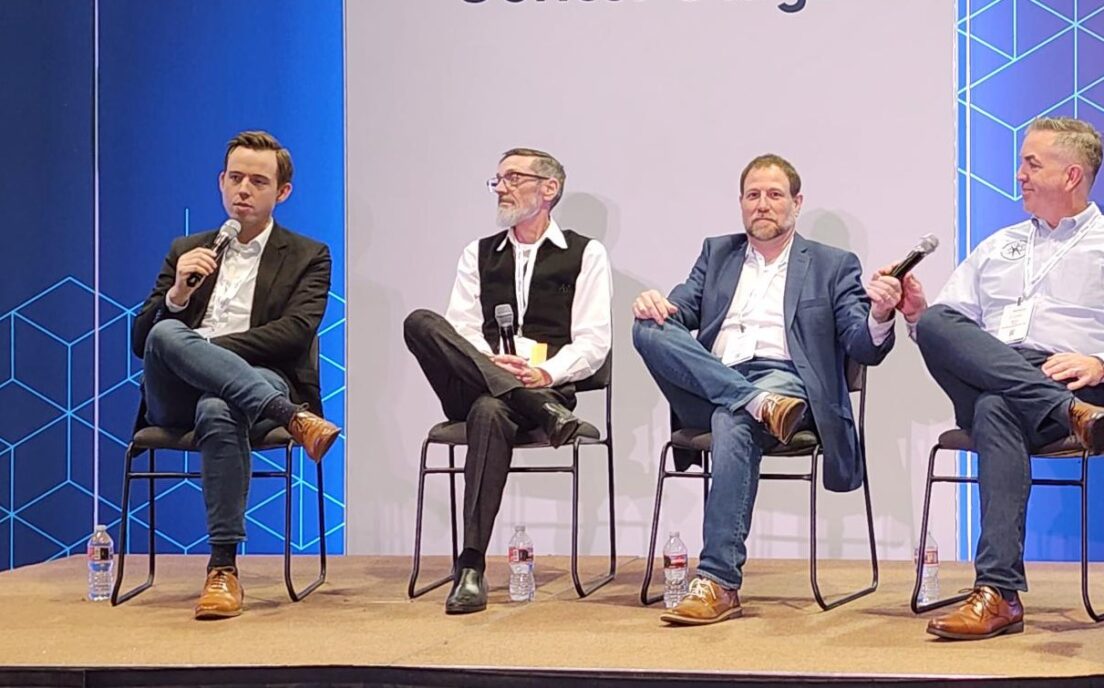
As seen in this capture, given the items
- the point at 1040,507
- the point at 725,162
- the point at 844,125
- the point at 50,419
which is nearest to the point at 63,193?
the point at 50,419

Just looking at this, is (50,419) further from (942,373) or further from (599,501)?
(942,373)

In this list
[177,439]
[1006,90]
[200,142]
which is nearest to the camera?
[177,439]

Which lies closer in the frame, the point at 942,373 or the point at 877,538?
the point at 942,373

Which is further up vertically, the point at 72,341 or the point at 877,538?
the point at 72,341

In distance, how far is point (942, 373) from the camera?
3553mm

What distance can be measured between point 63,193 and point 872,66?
3.16 meters

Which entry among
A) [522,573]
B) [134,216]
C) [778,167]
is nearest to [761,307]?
[778,167]

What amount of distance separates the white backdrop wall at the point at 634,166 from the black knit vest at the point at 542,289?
59 cm

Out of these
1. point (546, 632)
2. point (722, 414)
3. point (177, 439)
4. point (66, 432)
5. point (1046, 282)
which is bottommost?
point (546, 632)

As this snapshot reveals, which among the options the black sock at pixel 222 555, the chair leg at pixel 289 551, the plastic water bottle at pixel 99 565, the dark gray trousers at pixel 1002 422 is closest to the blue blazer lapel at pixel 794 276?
the dark gray trousers at pixel 1002 422

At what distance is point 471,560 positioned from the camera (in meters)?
3.72

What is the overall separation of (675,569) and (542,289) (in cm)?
98

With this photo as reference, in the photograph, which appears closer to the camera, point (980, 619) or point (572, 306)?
point (980, 619)

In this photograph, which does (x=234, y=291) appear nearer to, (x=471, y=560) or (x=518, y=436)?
(x=518, y=436)
